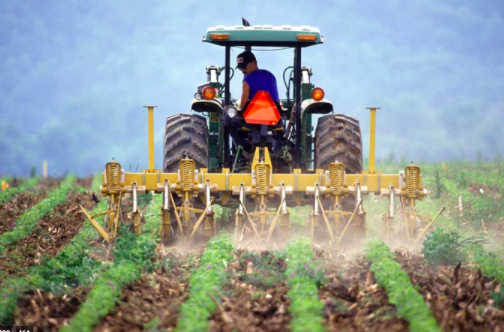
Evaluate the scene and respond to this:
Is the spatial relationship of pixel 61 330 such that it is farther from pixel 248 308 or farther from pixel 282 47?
Answer: pixel 282 47

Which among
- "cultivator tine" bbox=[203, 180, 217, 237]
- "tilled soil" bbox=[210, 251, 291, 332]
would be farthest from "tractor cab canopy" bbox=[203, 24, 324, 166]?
"tilled soil" bbox=[210, 251, 291, 332]

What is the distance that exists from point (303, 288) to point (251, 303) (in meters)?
0.49

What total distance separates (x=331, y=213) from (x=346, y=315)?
3652mm

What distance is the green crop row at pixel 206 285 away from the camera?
720cm

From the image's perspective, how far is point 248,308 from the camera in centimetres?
787

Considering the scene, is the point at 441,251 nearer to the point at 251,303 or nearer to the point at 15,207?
the point at 251,303

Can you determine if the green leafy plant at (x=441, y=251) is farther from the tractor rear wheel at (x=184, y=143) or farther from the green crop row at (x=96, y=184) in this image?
the green crop row at (x=96, y=184)

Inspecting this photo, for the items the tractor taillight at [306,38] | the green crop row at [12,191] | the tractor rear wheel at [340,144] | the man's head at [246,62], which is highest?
the tractor taillight at [306,38]

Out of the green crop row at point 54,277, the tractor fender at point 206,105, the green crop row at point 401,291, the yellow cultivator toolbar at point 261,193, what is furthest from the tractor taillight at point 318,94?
the green crop row at point 54,277

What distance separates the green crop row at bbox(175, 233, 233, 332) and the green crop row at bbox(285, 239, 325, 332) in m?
0.67

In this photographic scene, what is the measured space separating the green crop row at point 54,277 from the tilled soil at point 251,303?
1467 millimetres

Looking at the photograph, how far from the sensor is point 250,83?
1217 centimetres

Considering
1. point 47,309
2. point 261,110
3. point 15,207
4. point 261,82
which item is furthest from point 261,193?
point 15,207

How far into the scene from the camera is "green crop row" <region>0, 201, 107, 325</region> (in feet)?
26.1
